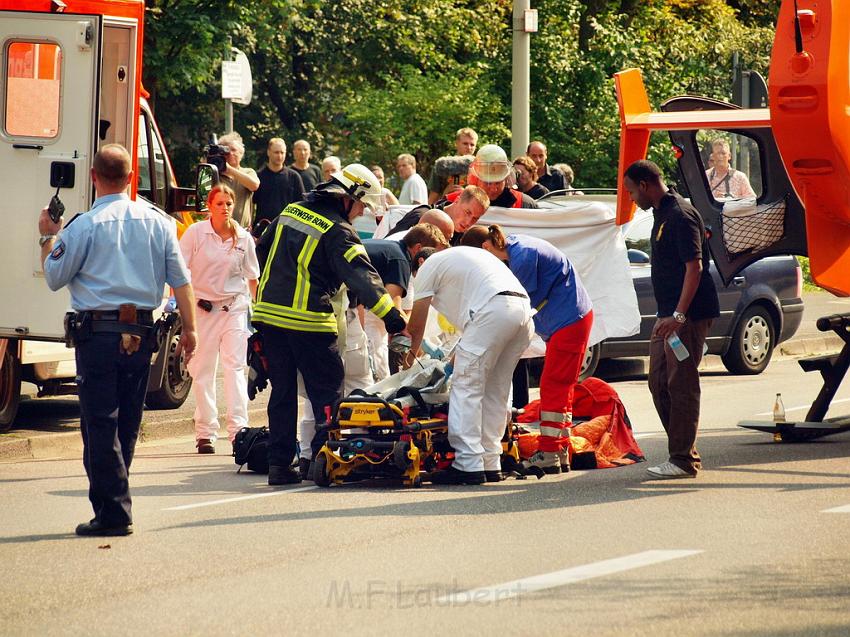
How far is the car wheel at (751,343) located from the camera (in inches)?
661

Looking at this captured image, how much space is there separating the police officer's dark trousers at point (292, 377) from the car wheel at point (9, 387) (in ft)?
10.1

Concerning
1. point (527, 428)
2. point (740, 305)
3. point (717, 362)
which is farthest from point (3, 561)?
point (717, 362)

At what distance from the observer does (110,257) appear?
8.34m

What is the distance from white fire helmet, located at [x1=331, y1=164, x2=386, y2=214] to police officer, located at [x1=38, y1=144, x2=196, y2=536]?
1903mm

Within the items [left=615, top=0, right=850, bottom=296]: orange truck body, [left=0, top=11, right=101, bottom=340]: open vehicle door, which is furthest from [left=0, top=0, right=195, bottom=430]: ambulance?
[left=615, top=0, right=850, bottom=296]: orange truck body

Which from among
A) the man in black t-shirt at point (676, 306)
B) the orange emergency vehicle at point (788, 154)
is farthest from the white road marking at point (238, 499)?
the orange emergency vehicle at point (788, 154)

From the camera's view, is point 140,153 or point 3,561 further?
point 140,153

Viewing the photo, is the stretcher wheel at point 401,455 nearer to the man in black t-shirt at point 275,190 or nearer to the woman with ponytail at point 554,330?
the woman with ponytail at point 554,330

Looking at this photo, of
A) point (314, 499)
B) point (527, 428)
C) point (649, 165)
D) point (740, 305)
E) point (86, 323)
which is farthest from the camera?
point (740, 305)

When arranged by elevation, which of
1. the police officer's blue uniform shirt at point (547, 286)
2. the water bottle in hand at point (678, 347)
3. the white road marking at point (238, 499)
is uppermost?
the police officer's blue uniform shirt at point (547, 286)

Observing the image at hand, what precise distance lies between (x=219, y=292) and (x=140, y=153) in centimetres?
238

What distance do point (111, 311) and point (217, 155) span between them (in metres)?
7.25

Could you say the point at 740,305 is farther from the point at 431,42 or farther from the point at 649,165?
the point at 431,42

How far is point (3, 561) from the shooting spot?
770 centimetres
